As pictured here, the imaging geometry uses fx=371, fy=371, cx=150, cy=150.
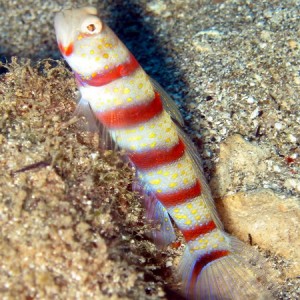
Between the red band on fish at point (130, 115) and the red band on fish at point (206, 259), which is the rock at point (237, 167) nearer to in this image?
the red band on fish at point (206, 259)

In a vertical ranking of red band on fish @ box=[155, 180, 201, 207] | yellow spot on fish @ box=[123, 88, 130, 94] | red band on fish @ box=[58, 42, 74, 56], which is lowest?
red band on fish @ box=[155, 180, 201, 207]

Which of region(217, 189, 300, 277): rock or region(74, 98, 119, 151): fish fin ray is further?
region(217, 189, 300, 277): rock

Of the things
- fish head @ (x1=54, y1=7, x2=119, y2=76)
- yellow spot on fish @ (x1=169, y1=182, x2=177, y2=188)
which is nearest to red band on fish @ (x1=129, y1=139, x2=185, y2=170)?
yellow spot on fish @ (x1=169, y1=182, x2=177, y2=188)

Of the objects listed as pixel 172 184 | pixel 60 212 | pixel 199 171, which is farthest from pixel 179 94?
pixel 60 212

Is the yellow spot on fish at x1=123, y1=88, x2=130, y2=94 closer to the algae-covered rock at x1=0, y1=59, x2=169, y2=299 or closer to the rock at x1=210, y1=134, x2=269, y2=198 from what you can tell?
the algae-covered rock at x1=0, y1=59, x2=169, y2=299

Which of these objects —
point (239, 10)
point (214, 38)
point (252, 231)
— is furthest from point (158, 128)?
point (239, 10)

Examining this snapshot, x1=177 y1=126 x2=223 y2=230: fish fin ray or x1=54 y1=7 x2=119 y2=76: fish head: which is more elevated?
x1=54 y1=7 x2=119 y2=76: fish head

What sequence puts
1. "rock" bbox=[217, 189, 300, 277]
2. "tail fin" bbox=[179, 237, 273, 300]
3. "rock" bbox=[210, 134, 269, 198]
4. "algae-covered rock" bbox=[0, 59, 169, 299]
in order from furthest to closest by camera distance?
"rock" bbox=[210, 134, 269, 198] < "rock" bbox=[217, 189, 300, 277] < "tail fin" bbox=[179, 237, 273, 300] < "algae-covered rock" bbox=[0, 59, 169, 299]
